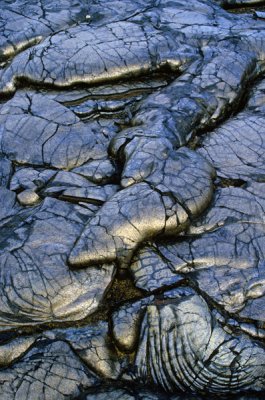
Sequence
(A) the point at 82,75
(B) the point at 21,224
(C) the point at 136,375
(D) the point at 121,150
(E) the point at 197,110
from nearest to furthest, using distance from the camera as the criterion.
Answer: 1. (C) the point at 136,375
2. (B) the point at 21,224
3. (D) the point at 121,150
4. (E) the point at 197,110
5. (A) the point at 82,75

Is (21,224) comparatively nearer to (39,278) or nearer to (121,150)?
(39,278)

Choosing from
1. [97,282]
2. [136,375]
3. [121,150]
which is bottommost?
[136,375]

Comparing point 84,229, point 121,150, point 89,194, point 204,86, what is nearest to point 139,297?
point 84,229

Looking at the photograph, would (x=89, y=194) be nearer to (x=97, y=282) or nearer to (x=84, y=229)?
(x=84, y=229)

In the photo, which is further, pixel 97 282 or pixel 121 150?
pixel 121 150

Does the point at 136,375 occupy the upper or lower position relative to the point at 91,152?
lower

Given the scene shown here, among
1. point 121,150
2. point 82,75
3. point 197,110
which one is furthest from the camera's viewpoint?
point 82,75
